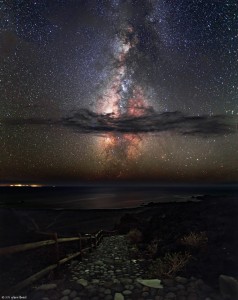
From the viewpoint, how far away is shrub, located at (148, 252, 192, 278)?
581 centimetres

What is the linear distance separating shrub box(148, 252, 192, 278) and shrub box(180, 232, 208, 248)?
290 mm

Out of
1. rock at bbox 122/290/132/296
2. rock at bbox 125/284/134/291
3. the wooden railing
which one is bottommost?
rock at bbox 122/290/132/296

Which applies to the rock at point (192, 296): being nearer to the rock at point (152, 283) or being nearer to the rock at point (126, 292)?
the rock at point (152, 283)

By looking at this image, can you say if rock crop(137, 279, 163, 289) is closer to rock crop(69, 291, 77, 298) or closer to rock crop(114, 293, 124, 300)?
rock crop(114, 293, 124, 300)

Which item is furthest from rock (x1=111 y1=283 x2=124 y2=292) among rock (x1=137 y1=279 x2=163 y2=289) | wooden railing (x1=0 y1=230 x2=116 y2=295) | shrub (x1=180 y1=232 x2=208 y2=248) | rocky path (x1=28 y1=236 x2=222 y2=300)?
shrub (x1=180 y1=232 x2=208 y2=248)

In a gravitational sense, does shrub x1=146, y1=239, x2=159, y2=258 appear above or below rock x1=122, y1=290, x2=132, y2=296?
above

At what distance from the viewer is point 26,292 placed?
17.0 feet

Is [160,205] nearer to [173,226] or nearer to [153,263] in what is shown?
[173,226]

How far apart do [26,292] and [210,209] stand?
5.49 meters

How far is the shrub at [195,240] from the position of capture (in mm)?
6223

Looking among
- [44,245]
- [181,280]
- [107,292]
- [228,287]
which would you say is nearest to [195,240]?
[181,280]

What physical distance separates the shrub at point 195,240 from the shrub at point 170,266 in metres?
0.29

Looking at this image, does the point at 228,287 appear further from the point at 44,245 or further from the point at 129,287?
the point at 44,245

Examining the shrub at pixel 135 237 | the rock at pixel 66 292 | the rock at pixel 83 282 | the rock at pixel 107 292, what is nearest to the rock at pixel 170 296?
the rock at pixel 107 292
